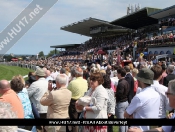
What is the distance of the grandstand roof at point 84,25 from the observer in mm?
48219

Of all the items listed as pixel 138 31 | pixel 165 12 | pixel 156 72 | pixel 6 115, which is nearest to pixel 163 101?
pixel 156 72

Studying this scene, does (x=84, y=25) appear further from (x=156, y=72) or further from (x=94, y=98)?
(x=94, y=98)

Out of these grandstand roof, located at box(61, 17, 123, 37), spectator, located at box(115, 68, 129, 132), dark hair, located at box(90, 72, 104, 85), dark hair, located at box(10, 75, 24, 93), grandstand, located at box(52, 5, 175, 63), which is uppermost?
grandstand roof, located at box(61, 17, 123, 37)

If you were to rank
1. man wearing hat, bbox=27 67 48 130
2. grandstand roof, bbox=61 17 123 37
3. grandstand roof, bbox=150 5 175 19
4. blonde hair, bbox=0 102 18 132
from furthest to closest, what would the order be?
1. grandstand roof, bbox=61 17 123 37
2. grandstand roof, bbox=150 5 175 19
3. man wearing hat, bbox=27 67 48 130
4. blonde hair, bbox=0 102 18 132

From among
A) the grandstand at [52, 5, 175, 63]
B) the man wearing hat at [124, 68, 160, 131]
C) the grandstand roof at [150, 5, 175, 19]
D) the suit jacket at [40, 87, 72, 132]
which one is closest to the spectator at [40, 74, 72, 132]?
the suit jacket at [40, 87, 72, 132]

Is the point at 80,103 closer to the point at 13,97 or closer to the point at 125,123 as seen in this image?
the point at 13,97

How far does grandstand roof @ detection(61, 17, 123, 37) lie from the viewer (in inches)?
1898

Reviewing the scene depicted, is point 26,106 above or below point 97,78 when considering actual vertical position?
below

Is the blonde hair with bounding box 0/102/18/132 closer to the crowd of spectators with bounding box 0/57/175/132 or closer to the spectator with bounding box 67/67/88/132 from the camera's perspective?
the crowd of spectators with bounding box 0/57/175/132

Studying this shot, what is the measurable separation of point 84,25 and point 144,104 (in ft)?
168

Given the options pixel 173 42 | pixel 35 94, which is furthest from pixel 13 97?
pixel 173 42

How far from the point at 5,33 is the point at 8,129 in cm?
916

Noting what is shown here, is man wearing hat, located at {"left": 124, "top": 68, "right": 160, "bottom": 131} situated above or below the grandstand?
below

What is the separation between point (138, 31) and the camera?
3897 centimetres
